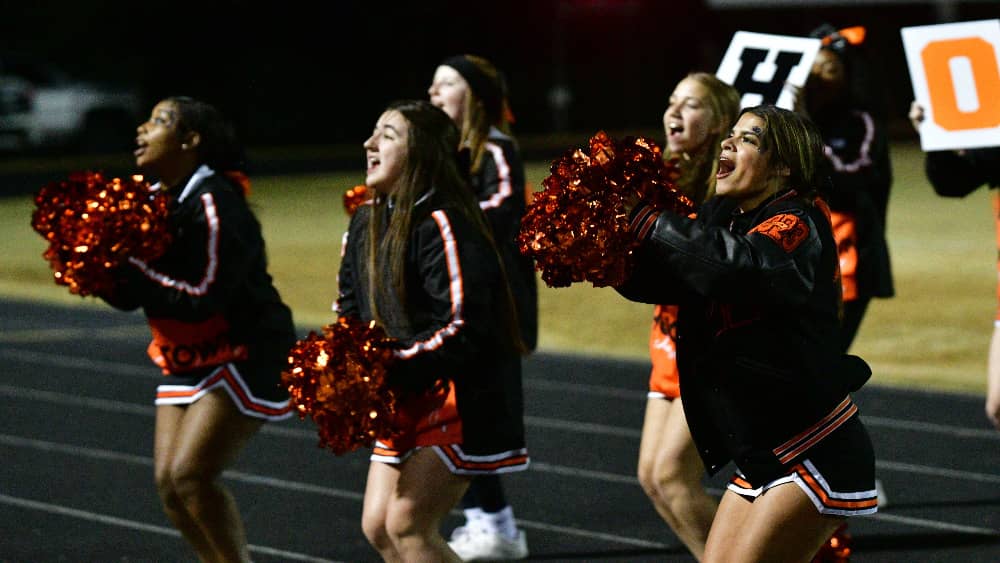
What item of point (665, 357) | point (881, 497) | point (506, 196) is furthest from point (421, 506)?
point (881, 497)

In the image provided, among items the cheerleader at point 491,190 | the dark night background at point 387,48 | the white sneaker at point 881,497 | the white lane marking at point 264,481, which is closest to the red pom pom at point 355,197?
the cheerleader at point 491,190

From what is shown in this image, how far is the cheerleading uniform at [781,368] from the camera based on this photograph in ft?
11.7

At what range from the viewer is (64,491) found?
280 inches

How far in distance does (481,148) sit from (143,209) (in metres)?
1.77

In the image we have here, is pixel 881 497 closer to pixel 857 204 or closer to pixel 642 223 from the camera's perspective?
pixel 857 204

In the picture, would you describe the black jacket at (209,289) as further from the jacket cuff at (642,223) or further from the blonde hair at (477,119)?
the jacket cuff at (642,223)

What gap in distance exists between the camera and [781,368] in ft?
11.9

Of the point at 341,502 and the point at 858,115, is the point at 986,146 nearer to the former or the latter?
the point at 858,115

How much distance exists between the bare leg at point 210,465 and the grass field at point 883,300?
539cm

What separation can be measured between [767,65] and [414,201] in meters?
1.91

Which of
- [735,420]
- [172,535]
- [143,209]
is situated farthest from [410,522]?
[172,535]

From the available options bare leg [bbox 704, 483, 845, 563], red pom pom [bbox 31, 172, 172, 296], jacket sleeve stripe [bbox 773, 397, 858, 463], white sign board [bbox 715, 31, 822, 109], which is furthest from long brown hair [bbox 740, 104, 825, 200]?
white sign board [bbox 715, 31, 822, 109]

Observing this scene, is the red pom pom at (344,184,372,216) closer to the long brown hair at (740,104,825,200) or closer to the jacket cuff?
the long brown hair at (740,104,825,200)

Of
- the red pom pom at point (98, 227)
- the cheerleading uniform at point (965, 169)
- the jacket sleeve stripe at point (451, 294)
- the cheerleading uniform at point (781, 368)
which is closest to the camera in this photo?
the cheerleading uniform at point (781, 368)
